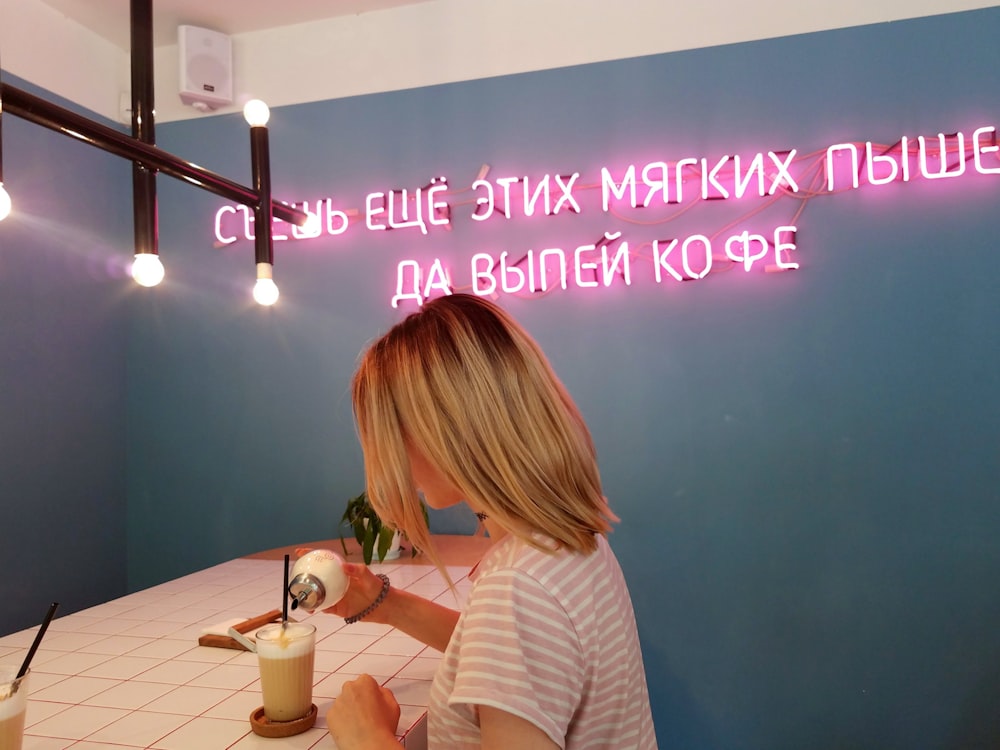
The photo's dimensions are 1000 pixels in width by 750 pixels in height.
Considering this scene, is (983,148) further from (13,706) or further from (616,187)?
(13,706)

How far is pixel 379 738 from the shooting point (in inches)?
42.1

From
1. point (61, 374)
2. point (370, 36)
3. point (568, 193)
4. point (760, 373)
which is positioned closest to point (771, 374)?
point (760, 373)

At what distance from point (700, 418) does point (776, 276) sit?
0.62 meters

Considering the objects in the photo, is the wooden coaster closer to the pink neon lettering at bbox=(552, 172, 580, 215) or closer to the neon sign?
the neon sign

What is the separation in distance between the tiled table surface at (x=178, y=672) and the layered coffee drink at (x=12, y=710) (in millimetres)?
104

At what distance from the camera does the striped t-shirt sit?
903mm

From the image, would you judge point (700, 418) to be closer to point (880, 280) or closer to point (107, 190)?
point (880, 280)

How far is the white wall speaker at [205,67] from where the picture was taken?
3213mm

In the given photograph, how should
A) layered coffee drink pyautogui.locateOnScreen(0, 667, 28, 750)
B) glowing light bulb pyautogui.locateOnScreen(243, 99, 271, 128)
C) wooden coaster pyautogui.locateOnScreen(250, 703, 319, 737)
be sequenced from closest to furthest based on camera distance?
layered coffee drink pyautogui.locateOnScreen(0, 667, 28, 750) → wooden coaster pyautogui.locateOnScreen(250, 703, 319, 737) → glowing light bulb pyautogui.locateOnScreen(243, 99, 271, 128)

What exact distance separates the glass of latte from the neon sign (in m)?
2.17

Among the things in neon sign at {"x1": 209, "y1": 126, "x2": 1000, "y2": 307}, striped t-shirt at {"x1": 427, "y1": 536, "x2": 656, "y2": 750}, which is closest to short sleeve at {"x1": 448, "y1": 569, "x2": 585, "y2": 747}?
striped t-shirt at {"x1": 427, "y1": 536, "x2": 656, "y2": 750}

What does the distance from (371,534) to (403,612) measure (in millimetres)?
872

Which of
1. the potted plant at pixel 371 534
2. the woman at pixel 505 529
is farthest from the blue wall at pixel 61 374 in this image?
the woman at pixel 505 529

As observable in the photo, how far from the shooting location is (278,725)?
1.14 m
